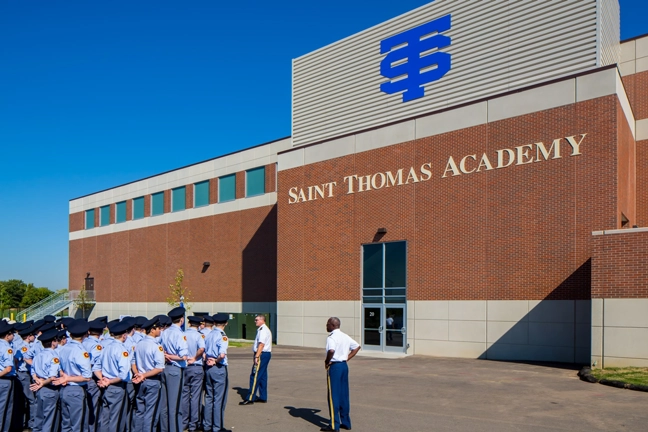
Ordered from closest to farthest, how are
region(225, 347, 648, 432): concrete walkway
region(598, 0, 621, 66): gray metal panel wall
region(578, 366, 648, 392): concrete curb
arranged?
region(225, 347, 648, 432): concrete walkway → region(578, 366, 648, 392): concrete curb → region(598, 0, 621, 66): gray metal panel wall

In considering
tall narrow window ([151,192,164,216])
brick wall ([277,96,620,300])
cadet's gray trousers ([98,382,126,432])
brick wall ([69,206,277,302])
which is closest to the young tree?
brick wall ([69,206,277,302])

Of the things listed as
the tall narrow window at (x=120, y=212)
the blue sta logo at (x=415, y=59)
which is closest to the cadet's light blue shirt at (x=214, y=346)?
the blue sta logo at (x=415, y=59)

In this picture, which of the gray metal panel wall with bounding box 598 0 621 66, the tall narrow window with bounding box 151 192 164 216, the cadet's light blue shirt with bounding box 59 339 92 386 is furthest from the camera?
the tall narrow window with bounding box 151 192 164 216

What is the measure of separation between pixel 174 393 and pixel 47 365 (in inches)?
77.3

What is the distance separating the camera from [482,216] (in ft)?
73.4

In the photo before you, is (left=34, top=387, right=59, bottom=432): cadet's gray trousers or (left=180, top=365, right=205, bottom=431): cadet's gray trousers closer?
(left=34, top=387, right=59, bottom=432): cadet's gray trousers

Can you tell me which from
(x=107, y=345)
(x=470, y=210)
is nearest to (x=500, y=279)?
(x=470, y=210)

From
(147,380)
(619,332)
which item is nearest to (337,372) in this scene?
(147,380)

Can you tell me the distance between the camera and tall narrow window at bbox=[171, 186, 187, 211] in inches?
1683

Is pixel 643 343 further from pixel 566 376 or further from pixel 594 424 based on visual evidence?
pixel 594 424

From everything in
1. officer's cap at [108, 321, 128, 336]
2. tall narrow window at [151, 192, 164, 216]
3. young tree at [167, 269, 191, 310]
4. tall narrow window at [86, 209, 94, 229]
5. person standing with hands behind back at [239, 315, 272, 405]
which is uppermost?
tall narrow window at [151, 192, 164, 216]

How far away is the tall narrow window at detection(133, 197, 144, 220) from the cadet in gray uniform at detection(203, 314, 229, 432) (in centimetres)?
3772

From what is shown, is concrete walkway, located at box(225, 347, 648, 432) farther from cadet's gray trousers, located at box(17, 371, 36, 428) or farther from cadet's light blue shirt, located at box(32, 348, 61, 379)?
cadet's gray trousers, located at box(17, 371, 36, 428)

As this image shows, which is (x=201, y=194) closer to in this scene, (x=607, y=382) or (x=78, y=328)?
(x=607, y=382)
